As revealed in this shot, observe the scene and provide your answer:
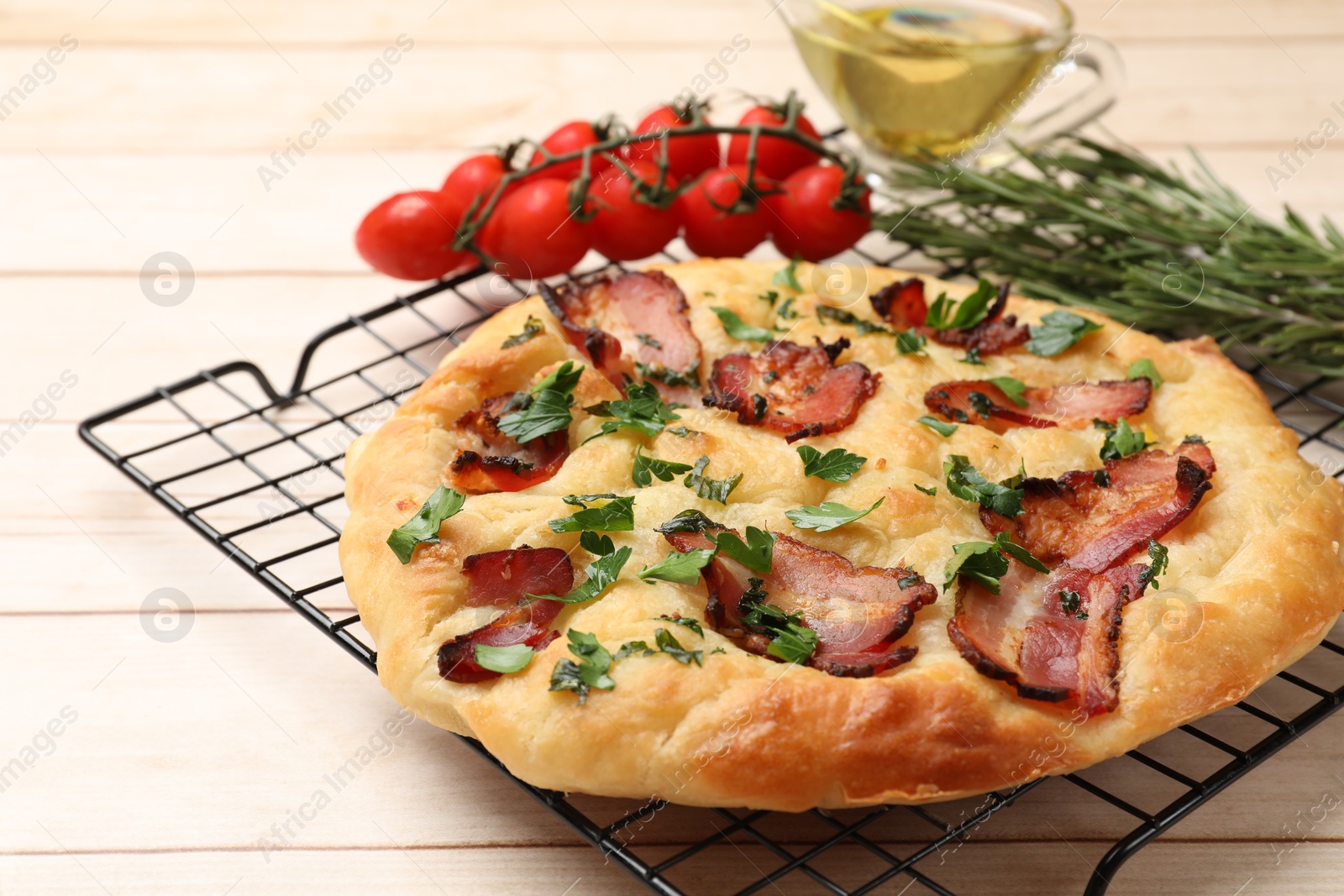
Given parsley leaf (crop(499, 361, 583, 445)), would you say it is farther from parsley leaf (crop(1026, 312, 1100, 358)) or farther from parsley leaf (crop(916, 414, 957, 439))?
parsley leaf (crop(1026, 312, 1100, 358))

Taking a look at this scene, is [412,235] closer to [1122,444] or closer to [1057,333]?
[1057,333]

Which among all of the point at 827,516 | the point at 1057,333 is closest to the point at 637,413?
the point at 827,516

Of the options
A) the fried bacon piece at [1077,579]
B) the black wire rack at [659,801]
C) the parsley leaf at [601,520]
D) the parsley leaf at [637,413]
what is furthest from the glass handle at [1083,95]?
the parsley leaf at [601,520]

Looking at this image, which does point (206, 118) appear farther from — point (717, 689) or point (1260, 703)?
point (1260, 703)

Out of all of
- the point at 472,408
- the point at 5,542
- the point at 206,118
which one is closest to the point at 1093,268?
the point at 472,408

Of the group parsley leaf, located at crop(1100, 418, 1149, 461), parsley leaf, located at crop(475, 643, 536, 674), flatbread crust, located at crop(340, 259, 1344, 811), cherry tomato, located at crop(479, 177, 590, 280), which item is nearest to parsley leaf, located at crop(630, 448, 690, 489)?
flatbread crust, located at crop(340, 259, 1344, 811)

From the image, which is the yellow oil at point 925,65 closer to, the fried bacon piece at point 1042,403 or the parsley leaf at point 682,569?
the fried bacon piece at point 1042,403

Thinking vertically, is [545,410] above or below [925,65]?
above
